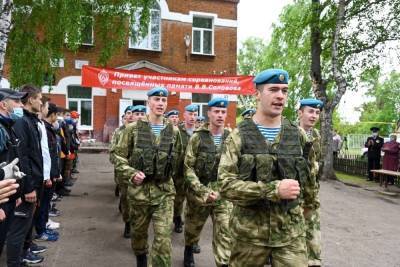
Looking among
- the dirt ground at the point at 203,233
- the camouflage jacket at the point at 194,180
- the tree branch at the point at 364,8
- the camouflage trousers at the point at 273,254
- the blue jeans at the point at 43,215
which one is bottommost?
the dirt ground at the point at 203,233

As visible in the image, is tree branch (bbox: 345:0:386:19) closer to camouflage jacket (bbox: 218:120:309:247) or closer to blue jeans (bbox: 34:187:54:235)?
blue jeans (bbox: 34:187:54:235)

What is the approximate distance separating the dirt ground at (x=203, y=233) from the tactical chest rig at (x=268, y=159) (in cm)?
271

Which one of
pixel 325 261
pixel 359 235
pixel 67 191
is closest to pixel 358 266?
pixel 325 261

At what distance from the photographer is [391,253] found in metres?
6.50

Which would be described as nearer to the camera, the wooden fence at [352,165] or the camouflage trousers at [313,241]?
the camouflage trousers at [313,241]

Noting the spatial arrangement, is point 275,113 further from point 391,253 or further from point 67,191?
point 67,191

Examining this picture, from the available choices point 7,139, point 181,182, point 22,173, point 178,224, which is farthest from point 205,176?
point 22,173

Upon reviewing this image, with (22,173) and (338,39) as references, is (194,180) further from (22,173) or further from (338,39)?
(338,39)

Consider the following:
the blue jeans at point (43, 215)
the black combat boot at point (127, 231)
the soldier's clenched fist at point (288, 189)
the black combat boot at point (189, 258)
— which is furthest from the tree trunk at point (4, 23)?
the soldier's clenched fist at point (288, 189)

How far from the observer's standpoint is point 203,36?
22000 mm

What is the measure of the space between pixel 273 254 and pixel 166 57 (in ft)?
61.0

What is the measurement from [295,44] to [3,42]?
14807 mm

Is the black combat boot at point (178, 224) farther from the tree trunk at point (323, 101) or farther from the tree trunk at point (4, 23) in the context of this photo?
the tree trunk at point (323, 101)

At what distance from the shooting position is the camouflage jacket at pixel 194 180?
16.0ft
